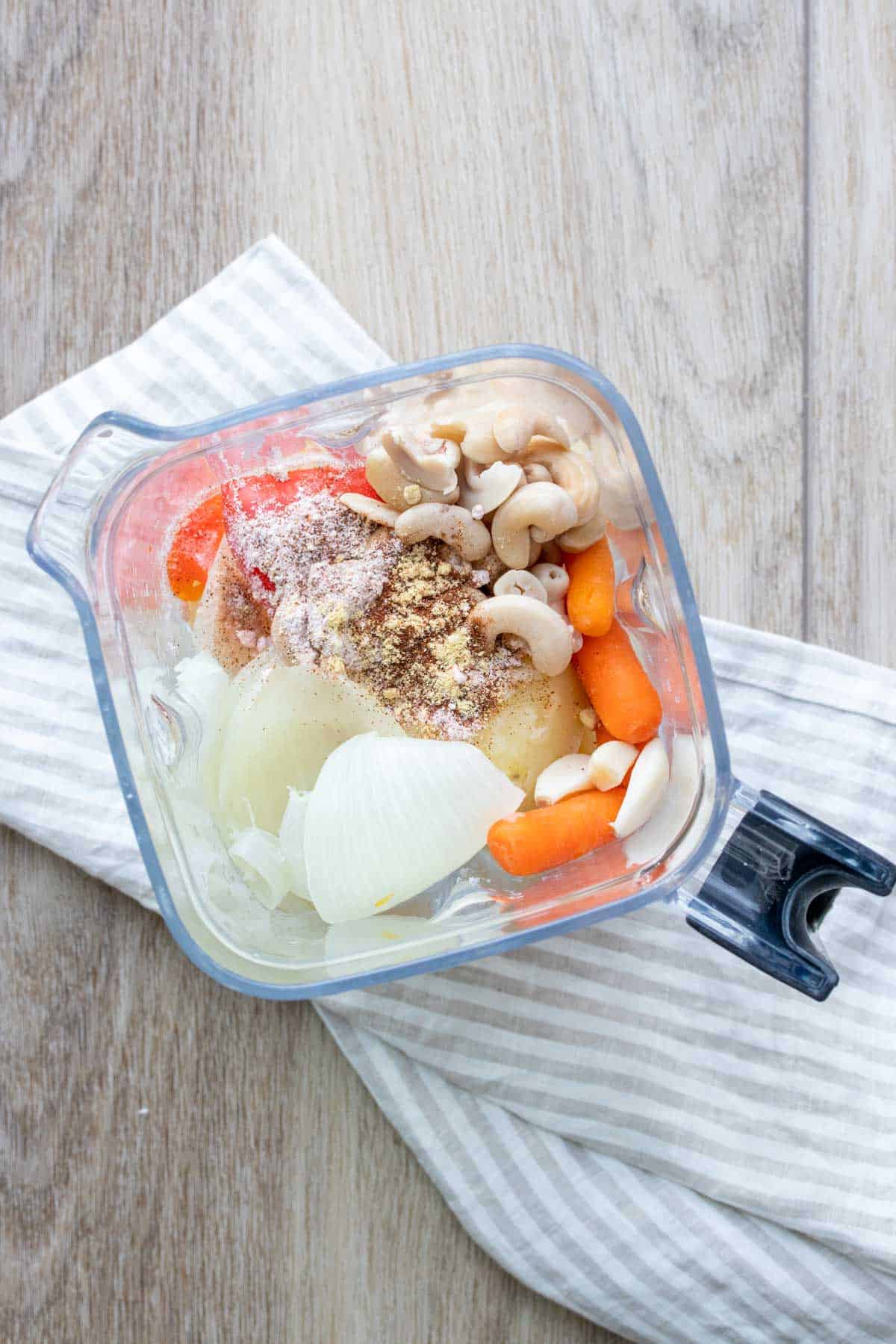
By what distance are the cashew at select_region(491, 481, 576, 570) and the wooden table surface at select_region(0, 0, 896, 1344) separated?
0.22 meters

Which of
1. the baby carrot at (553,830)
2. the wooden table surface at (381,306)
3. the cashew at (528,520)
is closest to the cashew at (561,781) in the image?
the baby carrot at (553,830)

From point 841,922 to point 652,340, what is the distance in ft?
1.39

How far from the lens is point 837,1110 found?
0.76m

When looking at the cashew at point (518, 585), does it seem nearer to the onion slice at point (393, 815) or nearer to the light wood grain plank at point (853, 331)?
the onion slice at point (393, 815)

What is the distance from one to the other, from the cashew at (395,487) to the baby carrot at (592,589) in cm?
8

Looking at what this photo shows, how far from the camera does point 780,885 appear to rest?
625mm

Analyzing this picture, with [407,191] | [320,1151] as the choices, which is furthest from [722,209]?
[320,1151]

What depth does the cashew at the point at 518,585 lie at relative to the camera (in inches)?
23.9

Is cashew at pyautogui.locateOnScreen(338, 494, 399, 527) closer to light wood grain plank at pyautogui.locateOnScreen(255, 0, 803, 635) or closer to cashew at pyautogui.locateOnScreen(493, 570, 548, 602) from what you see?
cashew at pyautogui.locateOnScreen(493, 570, 548, 602)

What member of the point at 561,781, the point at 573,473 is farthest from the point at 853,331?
the point at 561,781

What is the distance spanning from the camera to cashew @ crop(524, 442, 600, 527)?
608 millimetres

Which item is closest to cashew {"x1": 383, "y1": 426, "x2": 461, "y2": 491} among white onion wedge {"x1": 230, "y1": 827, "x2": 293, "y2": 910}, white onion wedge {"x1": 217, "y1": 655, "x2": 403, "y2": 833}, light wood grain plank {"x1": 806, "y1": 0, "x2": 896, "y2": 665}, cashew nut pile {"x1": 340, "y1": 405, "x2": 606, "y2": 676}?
cashew nut pile {"x1": 340, "y1": 405, "x2": 606, "y2": 676}

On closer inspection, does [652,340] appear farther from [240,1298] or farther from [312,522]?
[240,1298]

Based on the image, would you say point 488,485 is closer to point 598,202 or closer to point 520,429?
point 520,429
